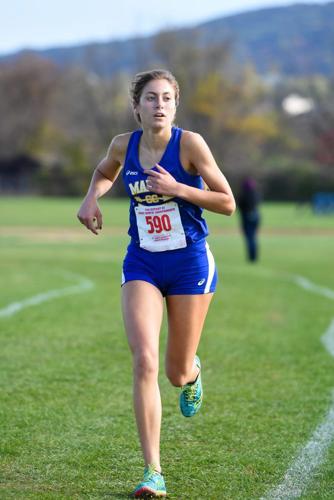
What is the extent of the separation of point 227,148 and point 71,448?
8744 centimetres

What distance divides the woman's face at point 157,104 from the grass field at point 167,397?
206 cm

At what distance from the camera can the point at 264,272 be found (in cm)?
1994

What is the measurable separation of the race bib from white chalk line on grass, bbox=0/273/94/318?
7082mm

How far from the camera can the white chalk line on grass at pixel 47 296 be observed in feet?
42.3

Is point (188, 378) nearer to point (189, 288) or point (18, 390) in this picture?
point (189, 288)

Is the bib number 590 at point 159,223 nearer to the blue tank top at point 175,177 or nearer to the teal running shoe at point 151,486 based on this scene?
the blue tank top at point 175,177

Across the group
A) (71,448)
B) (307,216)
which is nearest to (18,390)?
(71,448)

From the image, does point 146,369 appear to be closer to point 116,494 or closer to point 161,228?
point 116,494

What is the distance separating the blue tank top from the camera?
5488mm

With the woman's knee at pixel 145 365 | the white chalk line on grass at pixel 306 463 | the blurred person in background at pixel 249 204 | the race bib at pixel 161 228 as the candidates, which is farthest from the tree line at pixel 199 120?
the woman's knee at pixel 145 365

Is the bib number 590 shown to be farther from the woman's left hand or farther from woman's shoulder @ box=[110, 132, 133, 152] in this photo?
woman's shoulder @ box=[110, 132, 133, 152]

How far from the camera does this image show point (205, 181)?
18.1 feet

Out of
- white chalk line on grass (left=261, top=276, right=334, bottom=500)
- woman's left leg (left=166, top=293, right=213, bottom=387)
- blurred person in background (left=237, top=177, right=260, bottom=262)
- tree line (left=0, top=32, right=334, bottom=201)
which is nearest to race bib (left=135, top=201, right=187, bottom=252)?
woman's left leg (left=166, top=293, right=213, bottom=387)

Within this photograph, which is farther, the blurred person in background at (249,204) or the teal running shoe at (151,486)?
the blurred person in background at (249,204)
